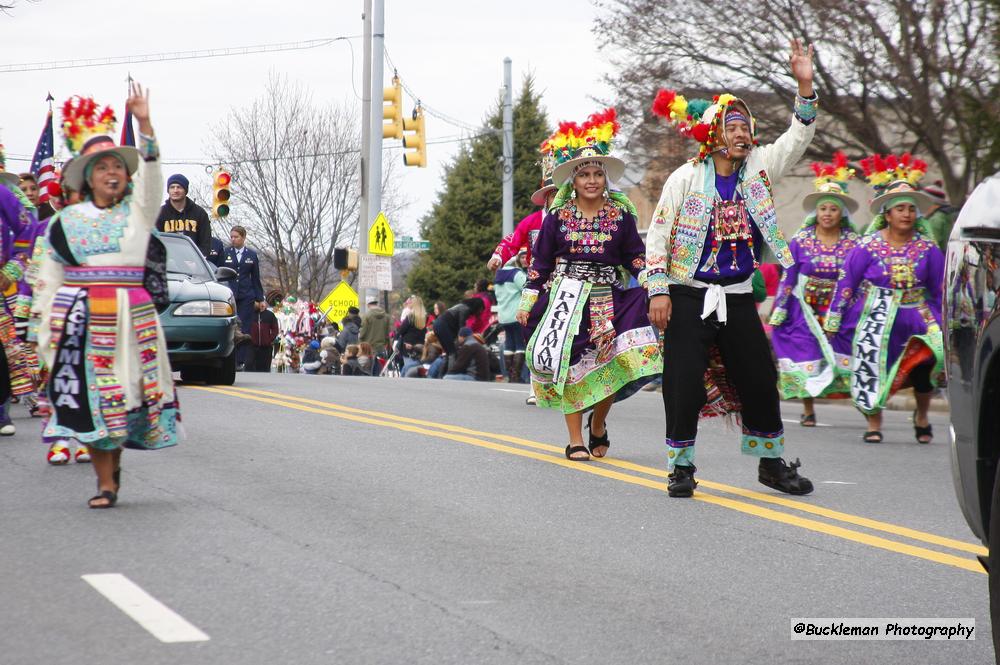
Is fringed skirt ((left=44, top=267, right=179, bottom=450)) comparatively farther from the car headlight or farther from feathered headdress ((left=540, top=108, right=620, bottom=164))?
the car headlight

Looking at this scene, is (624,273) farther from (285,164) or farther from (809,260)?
(285,164)

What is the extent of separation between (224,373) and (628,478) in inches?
304

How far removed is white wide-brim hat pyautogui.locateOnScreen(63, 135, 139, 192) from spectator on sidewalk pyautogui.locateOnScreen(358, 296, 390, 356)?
736 inches

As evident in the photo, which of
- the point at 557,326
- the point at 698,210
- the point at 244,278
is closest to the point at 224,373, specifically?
the point at 244,278

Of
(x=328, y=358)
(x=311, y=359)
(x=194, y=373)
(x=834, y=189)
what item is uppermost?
(x=834, y=189)

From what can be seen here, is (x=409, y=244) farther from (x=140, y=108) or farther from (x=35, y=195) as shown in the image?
(x=140, y=108)

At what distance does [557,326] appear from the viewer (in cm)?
975

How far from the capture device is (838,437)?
1234cm

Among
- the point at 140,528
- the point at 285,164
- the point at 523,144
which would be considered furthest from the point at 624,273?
the point at 523,144

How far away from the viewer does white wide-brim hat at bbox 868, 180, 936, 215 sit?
11.8 meters

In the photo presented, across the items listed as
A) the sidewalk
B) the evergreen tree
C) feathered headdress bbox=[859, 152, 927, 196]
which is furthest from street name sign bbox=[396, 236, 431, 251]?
the evergreen tree

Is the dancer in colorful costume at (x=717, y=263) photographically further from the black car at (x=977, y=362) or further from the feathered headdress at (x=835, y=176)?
the feathered headdress at (x=835, y=176)

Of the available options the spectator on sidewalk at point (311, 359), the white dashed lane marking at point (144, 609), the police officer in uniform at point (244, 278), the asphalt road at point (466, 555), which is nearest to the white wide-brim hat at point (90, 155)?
the asphalt road at point (466, 555)

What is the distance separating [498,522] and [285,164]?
146 feet
